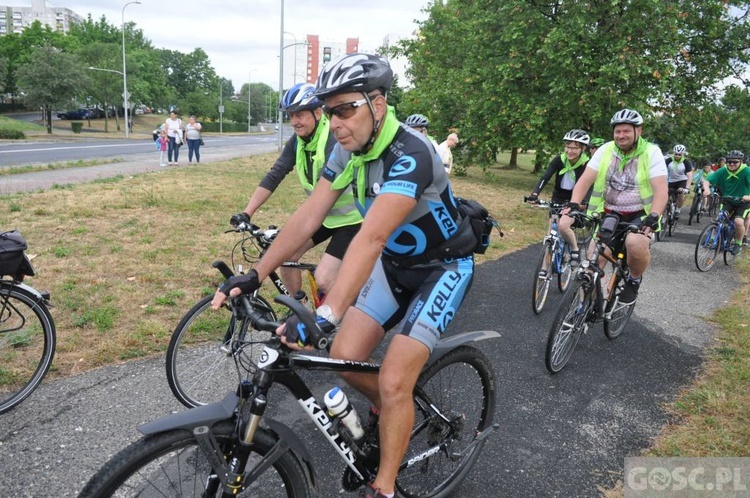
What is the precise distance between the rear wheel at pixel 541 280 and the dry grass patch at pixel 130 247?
6.90 ft

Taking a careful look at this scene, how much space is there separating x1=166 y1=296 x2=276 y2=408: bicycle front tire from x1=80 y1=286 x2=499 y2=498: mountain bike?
39.5 inches

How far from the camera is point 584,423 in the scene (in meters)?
3.72

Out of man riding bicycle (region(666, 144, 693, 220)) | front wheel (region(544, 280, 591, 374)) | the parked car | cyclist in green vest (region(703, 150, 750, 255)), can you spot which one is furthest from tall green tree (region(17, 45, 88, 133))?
front wheel (region(544, 280, 591, 374))

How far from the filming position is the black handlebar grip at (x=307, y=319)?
1803 mm

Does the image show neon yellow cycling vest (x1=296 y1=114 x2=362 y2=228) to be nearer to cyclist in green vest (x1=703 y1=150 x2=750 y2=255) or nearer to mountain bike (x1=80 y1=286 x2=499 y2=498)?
mountain bike (x1=80 y1=286 x2=499 y2=498)

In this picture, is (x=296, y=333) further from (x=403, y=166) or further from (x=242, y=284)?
(x=403, y=166)

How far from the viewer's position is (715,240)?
30.6 ft

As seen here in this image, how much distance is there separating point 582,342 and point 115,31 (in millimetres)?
94716

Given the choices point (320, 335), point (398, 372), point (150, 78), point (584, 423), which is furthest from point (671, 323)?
point (150, 78)

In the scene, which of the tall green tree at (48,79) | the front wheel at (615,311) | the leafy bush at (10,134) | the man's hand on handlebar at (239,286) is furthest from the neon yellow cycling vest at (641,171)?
the tall green tree at (48,79)

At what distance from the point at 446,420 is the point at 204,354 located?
1993mm

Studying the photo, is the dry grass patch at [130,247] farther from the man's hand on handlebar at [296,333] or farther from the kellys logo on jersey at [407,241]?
the man's hand on handlebar at [296,333]

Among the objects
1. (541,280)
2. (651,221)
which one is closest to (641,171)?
(651,221)

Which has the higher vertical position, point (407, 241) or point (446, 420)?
point (407, 241)
